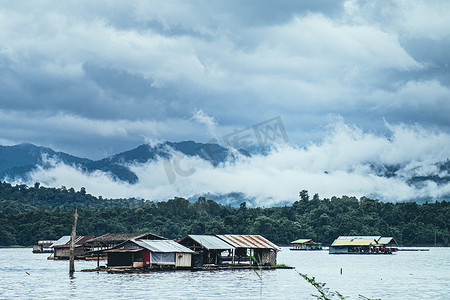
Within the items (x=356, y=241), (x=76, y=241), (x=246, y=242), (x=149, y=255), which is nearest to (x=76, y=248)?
(x=76, y=241)

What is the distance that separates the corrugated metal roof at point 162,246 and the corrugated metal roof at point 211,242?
2.36m

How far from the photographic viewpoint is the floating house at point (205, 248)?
320 ft

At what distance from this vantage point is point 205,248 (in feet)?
323

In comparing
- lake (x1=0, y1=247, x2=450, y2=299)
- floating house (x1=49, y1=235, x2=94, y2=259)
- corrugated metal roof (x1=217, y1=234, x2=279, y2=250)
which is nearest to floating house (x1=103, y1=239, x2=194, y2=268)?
lake (x1=0, y1=247, x2=450, y2=299)

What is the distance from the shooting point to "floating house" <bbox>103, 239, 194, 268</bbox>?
91.8 m

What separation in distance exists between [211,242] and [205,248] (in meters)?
1.87

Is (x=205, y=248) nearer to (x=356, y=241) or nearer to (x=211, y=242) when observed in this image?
(x=211, y=242)

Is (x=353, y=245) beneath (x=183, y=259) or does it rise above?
above

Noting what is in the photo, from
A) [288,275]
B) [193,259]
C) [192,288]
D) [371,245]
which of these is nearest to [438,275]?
[288,275]

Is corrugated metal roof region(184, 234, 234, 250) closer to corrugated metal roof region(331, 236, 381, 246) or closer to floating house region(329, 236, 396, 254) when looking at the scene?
floating house region(329, 236, 396, 254)

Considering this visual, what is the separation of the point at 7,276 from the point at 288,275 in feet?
131

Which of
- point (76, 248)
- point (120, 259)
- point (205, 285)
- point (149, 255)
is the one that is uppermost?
point (76, 248)

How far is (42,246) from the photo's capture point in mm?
197750

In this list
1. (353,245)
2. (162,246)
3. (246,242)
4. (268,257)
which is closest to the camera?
(162,246)
